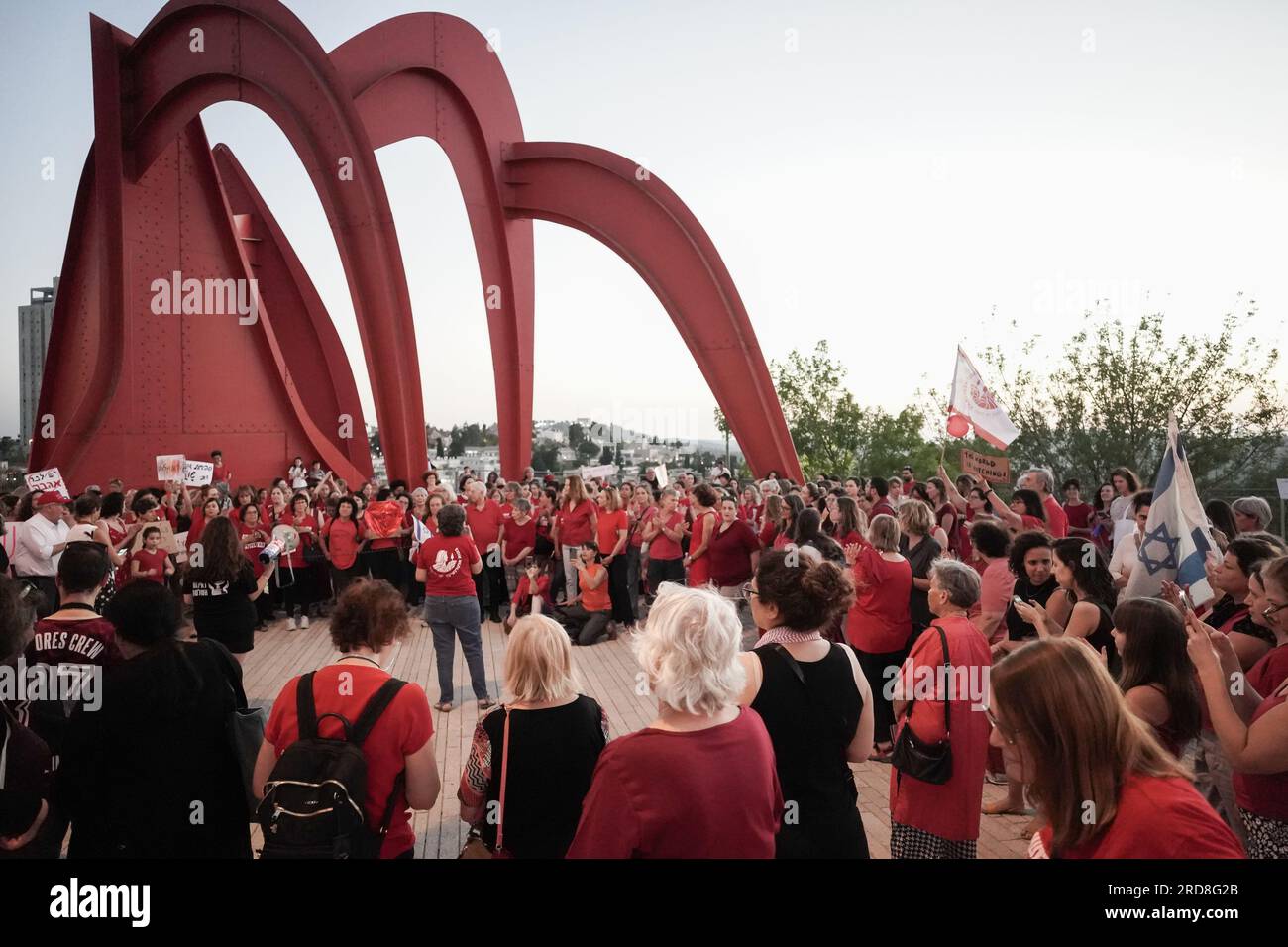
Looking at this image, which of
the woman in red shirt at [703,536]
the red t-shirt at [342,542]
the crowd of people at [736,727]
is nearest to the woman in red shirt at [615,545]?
the woman in red shirt at [703,536]

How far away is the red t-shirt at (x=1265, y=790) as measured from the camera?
2.75 meters

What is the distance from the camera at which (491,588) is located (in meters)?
11.8

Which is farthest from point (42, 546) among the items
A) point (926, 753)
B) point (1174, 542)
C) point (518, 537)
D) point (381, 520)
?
point (1174, 542)

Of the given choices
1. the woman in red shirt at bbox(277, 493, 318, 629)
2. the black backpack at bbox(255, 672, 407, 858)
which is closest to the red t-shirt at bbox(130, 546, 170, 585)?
the woman in red shirt at bbox(277, 493, 318, 629)

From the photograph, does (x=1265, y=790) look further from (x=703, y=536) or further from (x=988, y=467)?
(x=703, y=536)

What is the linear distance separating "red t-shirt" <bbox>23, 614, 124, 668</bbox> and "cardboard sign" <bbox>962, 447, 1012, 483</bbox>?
7525 millimetres

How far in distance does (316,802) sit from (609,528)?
789cm

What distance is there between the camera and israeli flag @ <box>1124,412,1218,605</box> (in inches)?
188

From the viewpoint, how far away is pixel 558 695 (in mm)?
2828

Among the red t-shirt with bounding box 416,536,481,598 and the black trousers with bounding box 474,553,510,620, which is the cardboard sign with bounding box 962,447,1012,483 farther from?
the black trousers with bounding box 474,553,510,620

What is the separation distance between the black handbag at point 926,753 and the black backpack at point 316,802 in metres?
2.17

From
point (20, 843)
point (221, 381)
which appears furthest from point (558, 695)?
point (221, 381)

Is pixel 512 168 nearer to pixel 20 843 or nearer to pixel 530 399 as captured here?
pixel 530 399

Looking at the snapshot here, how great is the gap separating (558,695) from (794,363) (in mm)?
32848
